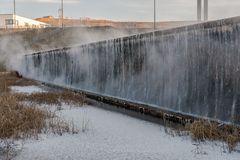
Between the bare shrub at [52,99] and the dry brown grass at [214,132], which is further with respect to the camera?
Result: the bare shrub at [52,99]

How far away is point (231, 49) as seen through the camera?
21.6ft

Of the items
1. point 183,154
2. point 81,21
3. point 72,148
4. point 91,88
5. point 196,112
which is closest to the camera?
point 183,154

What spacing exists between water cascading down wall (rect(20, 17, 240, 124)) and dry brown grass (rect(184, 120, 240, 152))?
0.85 ft

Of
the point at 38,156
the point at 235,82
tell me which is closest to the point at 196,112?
the point at 235,82

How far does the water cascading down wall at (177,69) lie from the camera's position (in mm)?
6594

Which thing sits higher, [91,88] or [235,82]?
[235,82]

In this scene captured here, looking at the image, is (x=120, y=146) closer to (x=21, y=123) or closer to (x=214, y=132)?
(x=214, y=132)

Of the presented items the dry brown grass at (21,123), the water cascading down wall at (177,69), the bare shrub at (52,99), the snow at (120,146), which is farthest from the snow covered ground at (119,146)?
the bare shrub at (52,99)

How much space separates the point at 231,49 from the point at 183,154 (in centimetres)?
228

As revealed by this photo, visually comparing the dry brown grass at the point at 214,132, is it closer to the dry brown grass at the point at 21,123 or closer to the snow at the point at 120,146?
the snow at the point at 120,146

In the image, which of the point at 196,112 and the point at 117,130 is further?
the point at 196,112

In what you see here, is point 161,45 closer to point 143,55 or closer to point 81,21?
point 143,55

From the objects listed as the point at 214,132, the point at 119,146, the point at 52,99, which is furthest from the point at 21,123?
the point at 52,99

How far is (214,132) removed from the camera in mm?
5883
